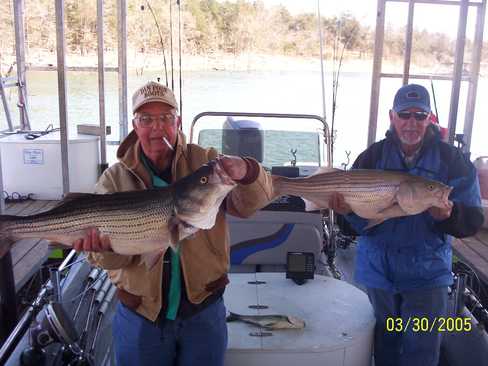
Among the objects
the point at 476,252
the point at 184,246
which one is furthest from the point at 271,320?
the point at 476,252

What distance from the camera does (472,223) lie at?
3012 millimetres

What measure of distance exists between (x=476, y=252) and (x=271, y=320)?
4150 mm

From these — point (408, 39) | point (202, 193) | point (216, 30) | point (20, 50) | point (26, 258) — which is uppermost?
point (216, 30)

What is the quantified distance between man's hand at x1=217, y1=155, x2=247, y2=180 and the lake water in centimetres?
952

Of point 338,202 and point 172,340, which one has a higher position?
point 338,202

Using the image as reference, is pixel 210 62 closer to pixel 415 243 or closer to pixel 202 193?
pixel 415 243

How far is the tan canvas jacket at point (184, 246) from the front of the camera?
7.85 feet

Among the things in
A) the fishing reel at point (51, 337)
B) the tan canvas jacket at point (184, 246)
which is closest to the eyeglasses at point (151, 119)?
the tan canvas jacket at point (184, 246)

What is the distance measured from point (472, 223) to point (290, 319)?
1.17m

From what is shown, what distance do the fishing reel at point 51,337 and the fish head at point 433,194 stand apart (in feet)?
6.76

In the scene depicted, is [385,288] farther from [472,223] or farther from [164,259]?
[164,259]

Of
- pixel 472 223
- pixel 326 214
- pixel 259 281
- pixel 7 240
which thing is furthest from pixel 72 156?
pixel 472 223

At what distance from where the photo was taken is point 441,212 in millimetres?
2967

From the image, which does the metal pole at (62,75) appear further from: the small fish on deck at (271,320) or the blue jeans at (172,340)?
the blue jeans at (172,340)
